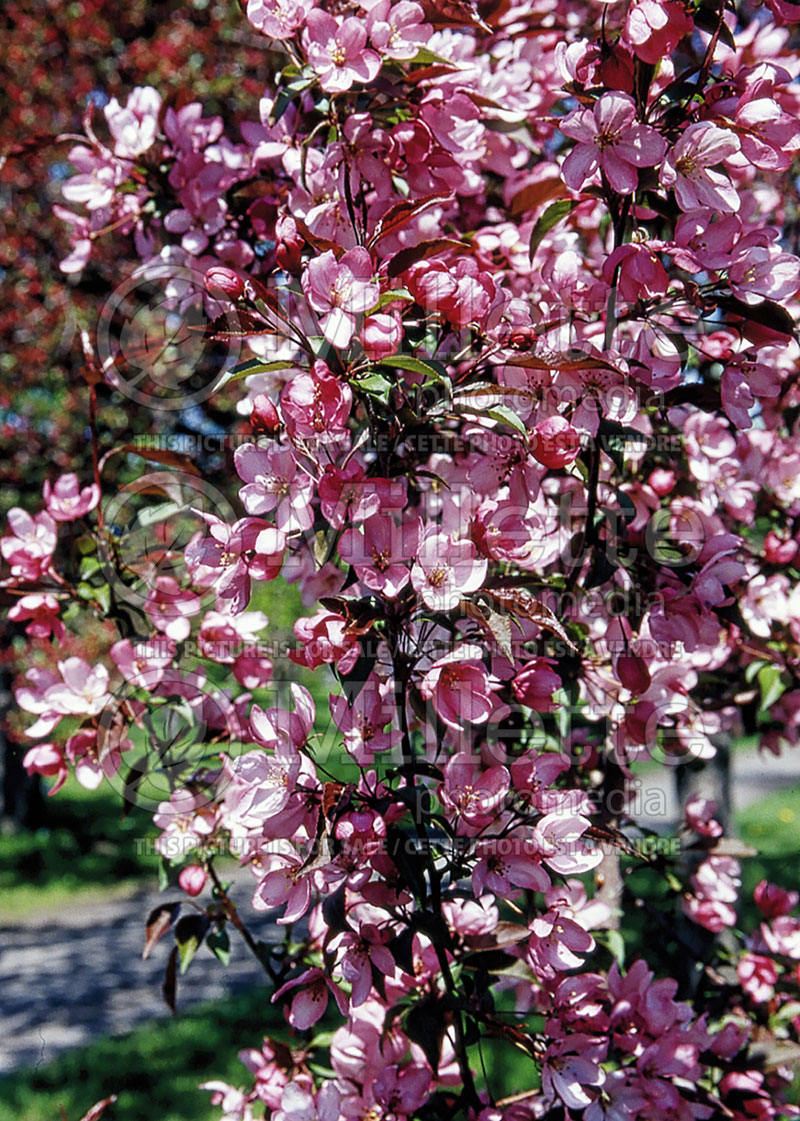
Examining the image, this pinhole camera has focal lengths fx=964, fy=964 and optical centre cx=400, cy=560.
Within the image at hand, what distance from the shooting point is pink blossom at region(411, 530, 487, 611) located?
105 centimetres

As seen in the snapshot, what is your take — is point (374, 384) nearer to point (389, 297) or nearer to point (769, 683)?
point (389, 297)

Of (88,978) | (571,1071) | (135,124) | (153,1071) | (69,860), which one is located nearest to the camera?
(571,1071)

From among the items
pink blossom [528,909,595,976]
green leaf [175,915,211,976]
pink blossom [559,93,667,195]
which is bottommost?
green leaf [175,915,211,976]

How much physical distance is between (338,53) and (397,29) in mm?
96

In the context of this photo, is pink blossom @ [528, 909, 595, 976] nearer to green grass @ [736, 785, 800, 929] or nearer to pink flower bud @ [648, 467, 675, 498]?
pink flower bud @ [648, 467, 675, 498]

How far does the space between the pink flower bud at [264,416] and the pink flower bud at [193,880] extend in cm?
82

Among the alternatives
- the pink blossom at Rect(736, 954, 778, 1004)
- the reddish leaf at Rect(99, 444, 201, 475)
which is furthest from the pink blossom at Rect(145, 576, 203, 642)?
the pink blossom at Rect(736, 954, 778, 1004)

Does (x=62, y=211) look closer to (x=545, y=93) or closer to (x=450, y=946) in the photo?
(x=545, y=93)

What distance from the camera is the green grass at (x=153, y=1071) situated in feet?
11.3

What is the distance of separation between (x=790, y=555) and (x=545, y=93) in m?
0.97

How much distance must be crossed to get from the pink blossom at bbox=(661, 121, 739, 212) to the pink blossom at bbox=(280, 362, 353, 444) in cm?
44

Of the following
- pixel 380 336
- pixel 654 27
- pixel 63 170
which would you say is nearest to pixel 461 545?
pixel 380 336

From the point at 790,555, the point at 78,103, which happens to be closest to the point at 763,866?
the point at 790,555

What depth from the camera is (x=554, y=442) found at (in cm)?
107
